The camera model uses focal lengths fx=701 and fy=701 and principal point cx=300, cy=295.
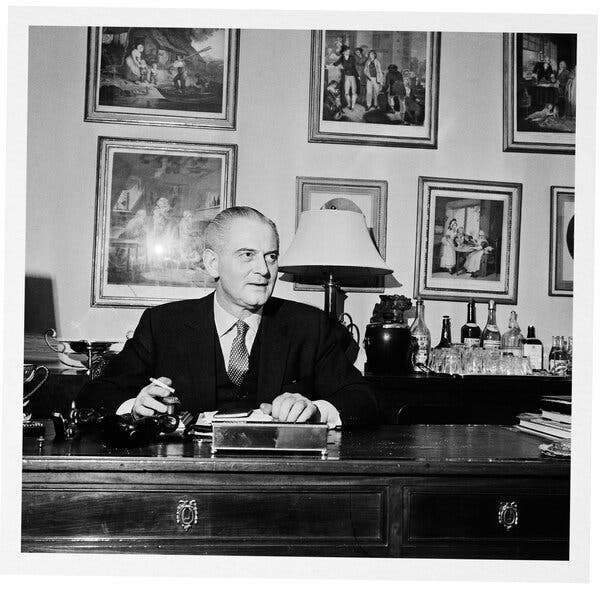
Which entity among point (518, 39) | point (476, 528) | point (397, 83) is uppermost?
point (518, 39)

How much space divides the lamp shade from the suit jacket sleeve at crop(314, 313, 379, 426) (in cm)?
58

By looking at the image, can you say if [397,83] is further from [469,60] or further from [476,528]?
[476,528]

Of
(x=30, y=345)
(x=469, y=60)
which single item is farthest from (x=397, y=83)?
(x=30, y=345)

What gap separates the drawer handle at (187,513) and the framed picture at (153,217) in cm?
215

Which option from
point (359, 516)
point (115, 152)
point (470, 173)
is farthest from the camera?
point (470, 173)

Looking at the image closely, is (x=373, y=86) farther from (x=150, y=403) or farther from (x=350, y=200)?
(x=150, y=403)

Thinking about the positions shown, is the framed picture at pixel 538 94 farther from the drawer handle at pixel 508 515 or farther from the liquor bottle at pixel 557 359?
the drawer handle at pixel 508 515

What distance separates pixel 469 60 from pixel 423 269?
1180mm

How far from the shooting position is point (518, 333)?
3.89 m

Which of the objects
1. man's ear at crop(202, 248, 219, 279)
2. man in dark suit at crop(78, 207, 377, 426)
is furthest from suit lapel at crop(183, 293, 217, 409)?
man's ear at crop(202, 248, 219, 279)

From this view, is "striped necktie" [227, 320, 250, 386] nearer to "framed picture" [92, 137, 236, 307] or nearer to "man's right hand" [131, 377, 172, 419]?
"man's right hand" [131, 377, 172, 419]

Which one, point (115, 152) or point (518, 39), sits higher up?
point (518, 39)

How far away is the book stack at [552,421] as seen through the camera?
6.69 feet

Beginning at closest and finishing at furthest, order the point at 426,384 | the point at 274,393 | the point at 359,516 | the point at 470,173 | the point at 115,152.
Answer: the point at 359,516 < the point at 274,393 < the point at 426,384 < the point at 115,152 < the point at 470,173
